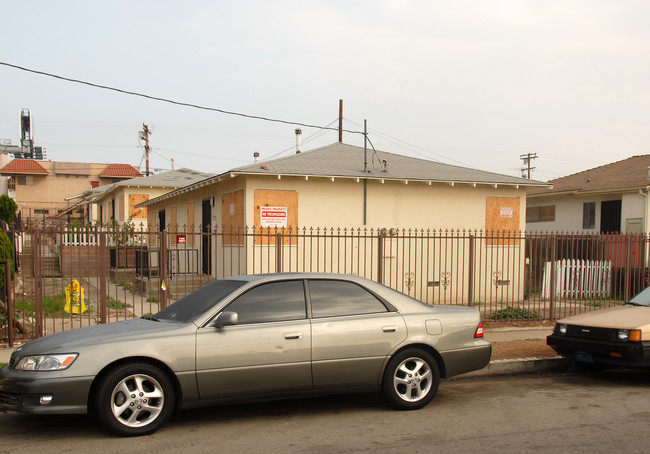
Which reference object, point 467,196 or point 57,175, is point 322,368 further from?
point 57,175

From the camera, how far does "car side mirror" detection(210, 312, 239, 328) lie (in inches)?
225

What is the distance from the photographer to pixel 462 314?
6.93m

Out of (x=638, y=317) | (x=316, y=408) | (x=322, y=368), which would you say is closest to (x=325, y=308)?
(x=322, y=368)

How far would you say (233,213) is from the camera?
16.1 m

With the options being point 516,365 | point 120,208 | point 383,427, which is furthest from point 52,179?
point 383,427

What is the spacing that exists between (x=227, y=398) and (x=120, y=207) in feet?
96.5

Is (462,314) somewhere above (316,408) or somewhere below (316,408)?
above

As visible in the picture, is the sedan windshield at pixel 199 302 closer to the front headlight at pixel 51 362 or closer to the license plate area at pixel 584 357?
the front headlight at pixel 51 362

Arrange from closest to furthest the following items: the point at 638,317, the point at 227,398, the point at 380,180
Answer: the point at 227,398
the point at 638,317
the point at 380,180

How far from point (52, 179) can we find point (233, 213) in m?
58.9

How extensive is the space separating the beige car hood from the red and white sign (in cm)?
830

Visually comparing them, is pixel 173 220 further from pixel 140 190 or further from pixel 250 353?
pixel 250 353

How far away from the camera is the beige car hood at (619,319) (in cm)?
784

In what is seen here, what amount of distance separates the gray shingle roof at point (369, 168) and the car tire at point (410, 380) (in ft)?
29.3
